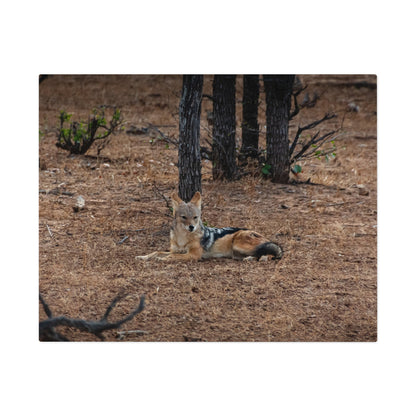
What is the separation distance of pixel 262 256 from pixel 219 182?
2373mm

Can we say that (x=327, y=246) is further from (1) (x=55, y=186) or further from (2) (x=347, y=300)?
(1) (x=55, y=186)

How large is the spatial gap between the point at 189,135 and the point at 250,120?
267cm

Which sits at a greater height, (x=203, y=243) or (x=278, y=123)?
(x=278, y=123)

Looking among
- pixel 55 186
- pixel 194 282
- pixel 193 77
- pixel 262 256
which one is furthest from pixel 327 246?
pixel 55 186

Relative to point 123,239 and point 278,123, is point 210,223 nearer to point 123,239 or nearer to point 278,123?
point 123,239

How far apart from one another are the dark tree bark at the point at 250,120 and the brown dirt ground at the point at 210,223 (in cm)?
32

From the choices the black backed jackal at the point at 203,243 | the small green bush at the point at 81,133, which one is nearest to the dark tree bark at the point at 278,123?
the small green bush at the point at 81,133

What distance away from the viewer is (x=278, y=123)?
8555 millimetres

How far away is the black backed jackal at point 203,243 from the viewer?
642 centimetres

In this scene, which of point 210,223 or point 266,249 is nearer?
point 266,249

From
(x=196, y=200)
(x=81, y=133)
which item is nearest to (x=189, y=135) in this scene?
(x=196, y=200)

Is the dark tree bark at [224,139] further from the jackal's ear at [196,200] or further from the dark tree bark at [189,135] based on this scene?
the jackal's ear at [196,200]

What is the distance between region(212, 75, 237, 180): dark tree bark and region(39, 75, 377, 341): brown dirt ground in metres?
0.24

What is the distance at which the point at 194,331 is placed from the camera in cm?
517
